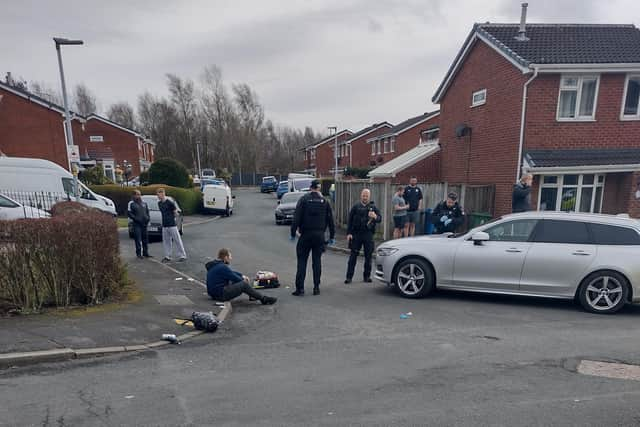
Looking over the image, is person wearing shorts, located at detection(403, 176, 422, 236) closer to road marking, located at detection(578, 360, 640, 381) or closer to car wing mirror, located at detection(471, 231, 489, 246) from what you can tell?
car wing mirror, located at detection(471, 231, 489, 246)

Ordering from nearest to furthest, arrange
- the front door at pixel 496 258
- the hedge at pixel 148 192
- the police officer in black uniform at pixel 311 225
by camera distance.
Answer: the front door at pixel 496 258 → the police officer in black uniform at pixel 311 225 → the hedge at pixel 148 192

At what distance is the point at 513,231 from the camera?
6160mm

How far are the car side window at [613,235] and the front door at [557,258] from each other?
126mm

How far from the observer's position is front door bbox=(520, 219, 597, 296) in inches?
226

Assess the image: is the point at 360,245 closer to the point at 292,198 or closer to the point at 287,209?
the point at 287,209

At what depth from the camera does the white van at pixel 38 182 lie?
1428 centimetres

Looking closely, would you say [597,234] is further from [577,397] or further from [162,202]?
[162,202]

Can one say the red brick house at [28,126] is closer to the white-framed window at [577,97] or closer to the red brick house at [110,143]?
the red brick house at [110,143]

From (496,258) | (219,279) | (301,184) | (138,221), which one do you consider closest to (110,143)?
(301,184)

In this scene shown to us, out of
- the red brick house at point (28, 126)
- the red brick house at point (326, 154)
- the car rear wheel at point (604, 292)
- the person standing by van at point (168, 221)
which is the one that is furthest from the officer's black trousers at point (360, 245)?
the red brick house at point (326, 154)

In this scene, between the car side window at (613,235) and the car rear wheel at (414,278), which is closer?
the car side window at (613,235)

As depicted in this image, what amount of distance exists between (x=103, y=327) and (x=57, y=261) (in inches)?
50.7

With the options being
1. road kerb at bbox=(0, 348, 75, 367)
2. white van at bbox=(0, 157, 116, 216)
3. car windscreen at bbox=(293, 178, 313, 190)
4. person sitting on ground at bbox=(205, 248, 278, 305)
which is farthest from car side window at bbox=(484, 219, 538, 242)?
car windscreen at bbox=(293, 178, 313, 190)

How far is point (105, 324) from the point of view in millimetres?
4824
